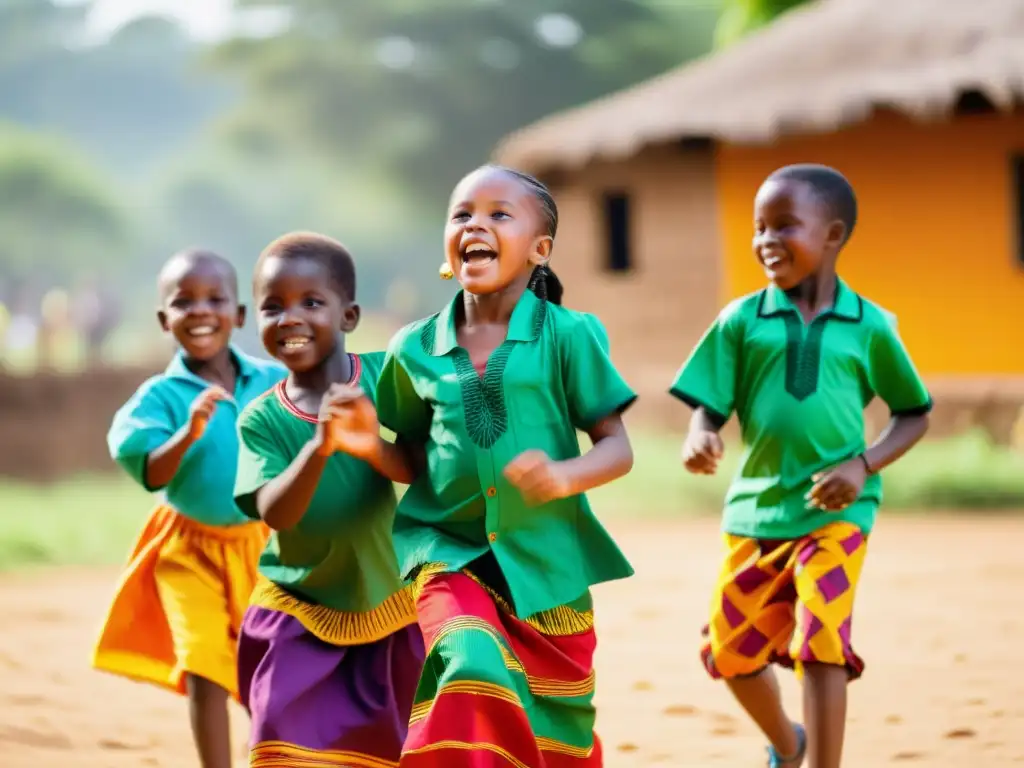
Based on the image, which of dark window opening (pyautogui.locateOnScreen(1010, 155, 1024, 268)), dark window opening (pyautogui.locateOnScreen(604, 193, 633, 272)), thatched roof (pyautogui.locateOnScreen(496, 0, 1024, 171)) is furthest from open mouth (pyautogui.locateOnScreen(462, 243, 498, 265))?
dark window opening (pyautogui.locateOnScreen(604, 193, 633, 272))

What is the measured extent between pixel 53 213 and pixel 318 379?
4875 cm

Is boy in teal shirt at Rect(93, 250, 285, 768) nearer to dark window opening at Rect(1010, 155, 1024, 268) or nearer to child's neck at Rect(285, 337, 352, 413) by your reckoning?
child's neck at Rect(285, 337, 352, 413)

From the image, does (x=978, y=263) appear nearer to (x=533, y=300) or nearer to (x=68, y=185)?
(x=533, y=300)

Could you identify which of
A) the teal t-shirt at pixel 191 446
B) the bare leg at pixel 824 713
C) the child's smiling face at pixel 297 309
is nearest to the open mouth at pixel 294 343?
the child's smiling face at pixel 297 309

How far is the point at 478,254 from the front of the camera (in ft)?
12.0

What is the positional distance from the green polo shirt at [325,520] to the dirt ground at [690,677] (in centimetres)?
174

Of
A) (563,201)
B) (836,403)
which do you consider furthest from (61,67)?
(836,403)

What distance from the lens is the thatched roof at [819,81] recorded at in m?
14.9

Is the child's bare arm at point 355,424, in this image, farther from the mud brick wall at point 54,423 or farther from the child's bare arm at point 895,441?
the mud brick wall at point 54,423

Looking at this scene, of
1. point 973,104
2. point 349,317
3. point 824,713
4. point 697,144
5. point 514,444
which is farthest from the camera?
point 697,144

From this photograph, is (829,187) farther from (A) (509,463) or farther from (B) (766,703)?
(A) (509,463)

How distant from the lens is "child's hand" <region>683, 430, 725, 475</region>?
4371 millimetres

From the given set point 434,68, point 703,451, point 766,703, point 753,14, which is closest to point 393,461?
point 703,451

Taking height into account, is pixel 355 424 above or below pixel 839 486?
above
